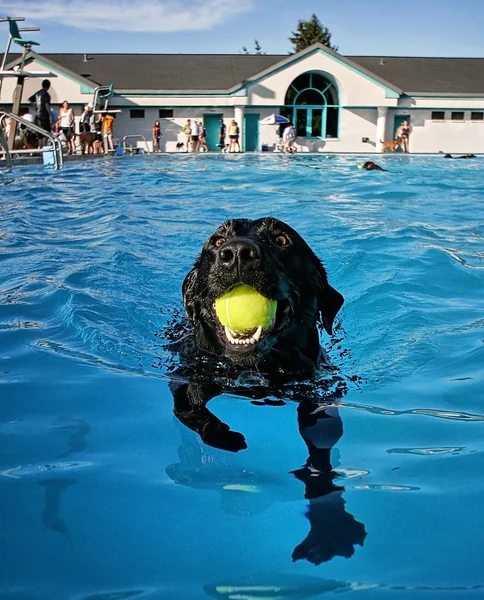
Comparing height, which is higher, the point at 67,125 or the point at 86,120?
the point at 86,120

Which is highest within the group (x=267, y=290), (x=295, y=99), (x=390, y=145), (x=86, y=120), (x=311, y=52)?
(x=311, y=52)

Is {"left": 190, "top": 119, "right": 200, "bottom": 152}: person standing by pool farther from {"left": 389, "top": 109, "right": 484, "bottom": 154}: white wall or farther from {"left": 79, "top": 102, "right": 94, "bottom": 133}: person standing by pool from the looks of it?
{"left": 389, "top": 109, "right": 484, "bottom": 154}: white wall

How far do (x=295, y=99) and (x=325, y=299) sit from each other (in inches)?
1355

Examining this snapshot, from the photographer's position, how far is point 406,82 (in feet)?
121

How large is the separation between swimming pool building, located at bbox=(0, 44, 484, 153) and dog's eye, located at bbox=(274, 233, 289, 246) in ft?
105

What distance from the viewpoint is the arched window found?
3619 centimetres

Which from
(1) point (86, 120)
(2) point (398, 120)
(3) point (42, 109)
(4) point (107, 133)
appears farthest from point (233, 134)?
(3) point (42, 109)

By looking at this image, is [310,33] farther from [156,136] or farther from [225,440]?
[225,440]

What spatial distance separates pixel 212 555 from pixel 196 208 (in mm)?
9861

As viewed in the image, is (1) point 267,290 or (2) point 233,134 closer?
(1) point 267,290

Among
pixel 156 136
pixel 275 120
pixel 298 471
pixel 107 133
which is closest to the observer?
pixel 298 471

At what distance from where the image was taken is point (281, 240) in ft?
11.7

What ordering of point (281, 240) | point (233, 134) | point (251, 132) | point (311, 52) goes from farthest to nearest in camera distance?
point (251, 132), point (311, 52), point (233, 134), point (281, 240)

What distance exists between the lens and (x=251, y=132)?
35438 millimetres
